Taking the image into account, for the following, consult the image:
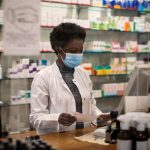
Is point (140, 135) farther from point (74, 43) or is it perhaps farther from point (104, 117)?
point (74, 43)

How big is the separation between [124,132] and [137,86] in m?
1.02

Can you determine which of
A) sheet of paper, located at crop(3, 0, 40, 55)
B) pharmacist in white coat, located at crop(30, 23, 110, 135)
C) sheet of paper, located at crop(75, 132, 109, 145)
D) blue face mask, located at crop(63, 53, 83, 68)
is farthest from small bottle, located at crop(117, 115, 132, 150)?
blue face mask, located at crop(63, 53, 83, 68)

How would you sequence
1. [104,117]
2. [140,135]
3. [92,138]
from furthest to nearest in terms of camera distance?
[104,117] → [92,138] → [140,135]

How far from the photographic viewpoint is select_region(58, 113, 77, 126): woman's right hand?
2.51 m

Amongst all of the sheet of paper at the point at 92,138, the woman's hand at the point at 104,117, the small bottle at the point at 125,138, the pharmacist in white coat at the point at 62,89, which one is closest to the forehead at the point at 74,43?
the pharmacist in white coat at the point at 62,89

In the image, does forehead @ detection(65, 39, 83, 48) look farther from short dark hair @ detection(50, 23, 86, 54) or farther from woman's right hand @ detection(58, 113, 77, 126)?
woman's right hand @ detection(58, 113, 77, 126)

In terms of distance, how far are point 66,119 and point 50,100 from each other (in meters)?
0.37

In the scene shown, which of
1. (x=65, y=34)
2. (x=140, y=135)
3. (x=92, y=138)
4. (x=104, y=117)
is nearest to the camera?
(x=140, y=135)

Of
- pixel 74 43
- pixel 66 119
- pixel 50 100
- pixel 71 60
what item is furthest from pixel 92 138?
pixel 74 43

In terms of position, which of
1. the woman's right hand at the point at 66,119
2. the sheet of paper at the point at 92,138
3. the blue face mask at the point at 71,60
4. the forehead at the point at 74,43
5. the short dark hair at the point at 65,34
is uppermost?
the short dark hair at the point at 65,34

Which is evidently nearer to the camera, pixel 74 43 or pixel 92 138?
pixel 92 138

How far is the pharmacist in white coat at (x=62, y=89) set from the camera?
2754 mm

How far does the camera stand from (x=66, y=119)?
2.52 metres

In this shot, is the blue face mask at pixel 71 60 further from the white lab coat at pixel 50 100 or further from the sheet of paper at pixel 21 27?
the sheet of paper at pixel 21 27
